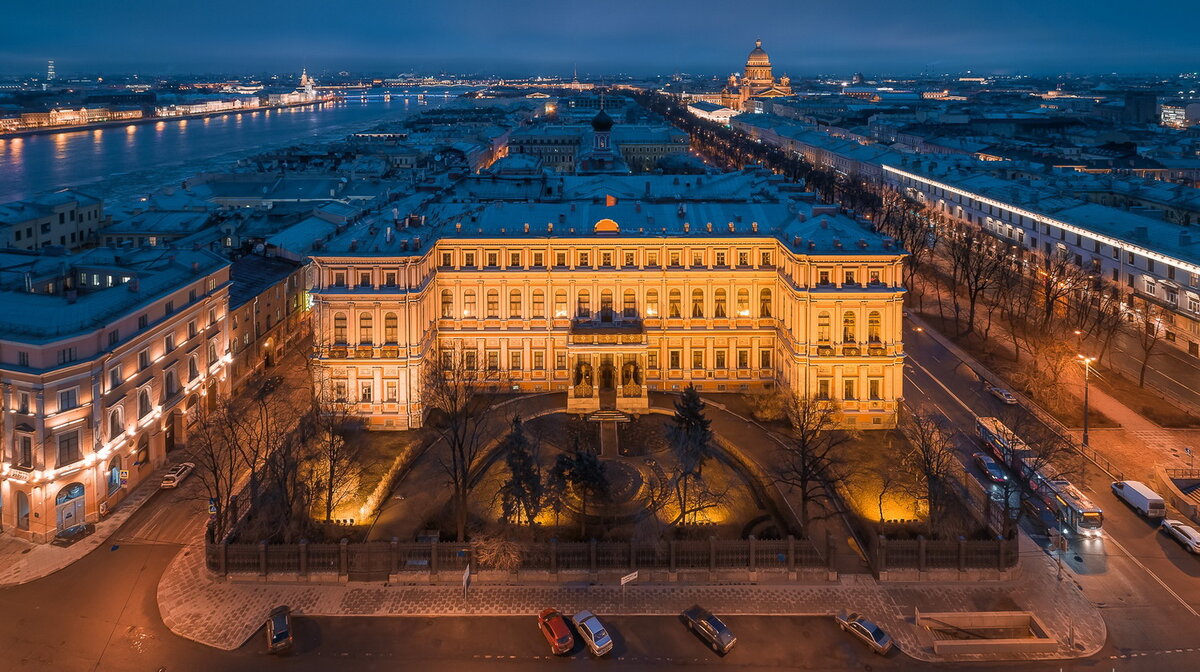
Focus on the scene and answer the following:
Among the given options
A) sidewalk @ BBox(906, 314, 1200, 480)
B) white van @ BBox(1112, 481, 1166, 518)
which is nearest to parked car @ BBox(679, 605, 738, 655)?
white van @ BBox(1112, 481, 1166, 518)

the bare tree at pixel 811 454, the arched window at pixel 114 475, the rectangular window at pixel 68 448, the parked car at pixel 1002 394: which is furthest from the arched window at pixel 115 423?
the parked car at pixel 1002 394

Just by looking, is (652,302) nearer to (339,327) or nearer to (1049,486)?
(339,327)

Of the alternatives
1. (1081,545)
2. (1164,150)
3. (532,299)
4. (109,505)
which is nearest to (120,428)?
(109,505)

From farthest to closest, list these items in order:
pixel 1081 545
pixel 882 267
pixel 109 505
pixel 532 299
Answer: pixel 532 299
pixel 882 267
pixel 109 505
pixel 1081 545

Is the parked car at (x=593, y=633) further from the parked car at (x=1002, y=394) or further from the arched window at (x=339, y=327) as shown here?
the parked car at (x=1002, y=394)

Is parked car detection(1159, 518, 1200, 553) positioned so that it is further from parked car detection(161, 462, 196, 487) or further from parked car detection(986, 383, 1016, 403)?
parked car detection(161, 462, 196, 487)

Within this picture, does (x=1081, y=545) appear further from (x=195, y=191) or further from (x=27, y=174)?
(x=27, y=174)

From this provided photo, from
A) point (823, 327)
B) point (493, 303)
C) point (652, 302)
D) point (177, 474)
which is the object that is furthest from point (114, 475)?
point (823, 327)
